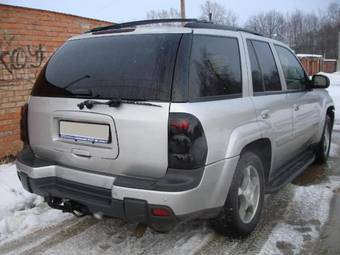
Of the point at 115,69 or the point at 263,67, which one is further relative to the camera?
the point at 263,67

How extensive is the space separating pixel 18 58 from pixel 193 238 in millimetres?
4136

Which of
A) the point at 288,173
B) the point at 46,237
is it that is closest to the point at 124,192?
the point at 46,237

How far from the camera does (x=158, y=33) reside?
321 cm

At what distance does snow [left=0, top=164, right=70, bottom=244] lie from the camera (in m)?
4.02

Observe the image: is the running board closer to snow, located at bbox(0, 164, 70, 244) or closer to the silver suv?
the silver suv

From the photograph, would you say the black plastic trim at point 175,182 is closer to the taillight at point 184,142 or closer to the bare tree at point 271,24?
the taillight at point 184,142

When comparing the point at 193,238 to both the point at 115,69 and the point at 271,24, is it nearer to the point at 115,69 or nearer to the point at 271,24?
the point at 115,69

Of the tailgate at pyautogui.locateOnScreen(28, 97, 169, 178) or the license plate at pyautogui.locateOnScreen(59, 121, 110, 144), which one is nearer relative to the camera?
the tailgate at pyautogui.locateOnScreen(28, 97, 169, 178)

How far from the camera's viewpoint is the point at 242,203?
145 inches

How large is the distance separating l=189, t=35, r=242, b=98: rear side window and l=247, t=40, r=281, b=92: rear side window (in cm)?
31

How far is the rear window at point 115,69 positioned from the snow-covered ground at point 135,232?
4.32 ft

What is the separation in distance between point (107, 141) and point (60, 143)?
0.47 metres

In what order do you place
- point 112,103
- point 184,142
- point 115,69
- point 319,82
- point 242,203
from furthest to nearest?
point 319,82
point 242,203
point 115,69
point 112,103
point 184,142

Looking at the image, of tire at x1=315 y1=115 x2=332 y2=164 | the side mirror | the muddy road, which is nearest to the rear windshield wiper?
the muddy road
